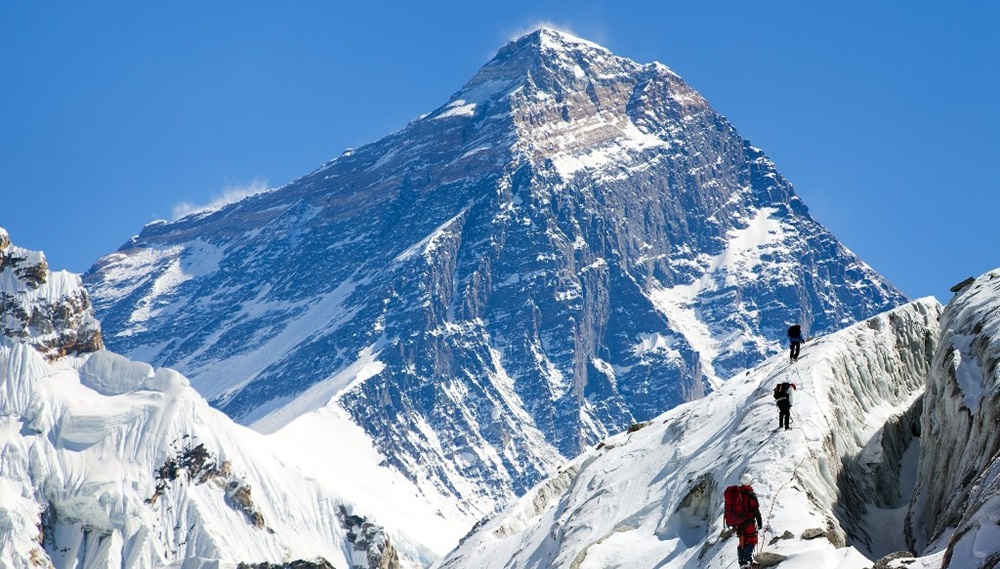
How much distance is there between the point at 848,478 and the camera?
55062 mm

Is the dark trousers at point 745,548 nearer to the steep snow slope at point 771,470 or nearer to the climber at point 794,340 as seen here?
the steep snow slope at point 771,470

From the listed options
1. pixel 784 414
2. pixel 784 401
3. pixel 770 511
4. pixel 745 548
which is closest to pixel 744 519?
pixel 745 548

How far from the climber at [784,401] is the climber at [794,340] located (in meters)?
10.4

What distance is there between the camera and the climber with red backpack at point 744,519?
40.0 m

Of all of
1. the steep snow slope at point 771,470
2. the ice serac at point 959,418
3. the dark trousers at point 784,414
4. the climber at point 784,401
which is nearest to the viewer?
the ice serac at point 959,418

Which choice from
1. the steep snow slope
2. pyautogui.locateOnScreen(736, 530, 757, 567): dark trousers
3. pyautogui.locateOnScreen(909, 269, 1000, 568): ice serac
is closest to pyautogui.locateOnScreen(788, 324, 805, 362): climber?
the steep snow slope

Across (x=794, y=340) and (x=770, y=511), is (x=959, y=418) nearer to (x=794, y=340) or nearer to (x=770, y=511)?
(x=770, y=511)

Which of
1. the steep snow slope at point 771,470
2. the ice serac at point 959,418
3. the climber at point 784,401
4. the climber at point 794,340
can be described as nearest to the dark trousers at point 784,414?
the climber at point 784,401

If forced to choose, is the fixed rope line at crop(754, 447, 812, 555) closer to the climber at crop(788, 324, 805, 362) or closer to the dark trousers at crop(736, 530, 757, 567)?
the dark trousers at crop(736, 530, 757, 567)

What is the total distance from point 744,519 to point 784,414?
1428 cm

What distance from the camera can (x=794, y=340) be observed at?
65.8 metres

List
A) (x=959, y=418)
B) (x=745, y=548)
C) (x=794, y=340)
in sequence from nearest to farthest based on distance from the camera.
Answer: (x=745, y=548)
(x=959, y=418)
(x=794, y=340)

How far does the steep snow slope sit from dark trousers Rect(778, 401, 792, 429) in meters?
0.52

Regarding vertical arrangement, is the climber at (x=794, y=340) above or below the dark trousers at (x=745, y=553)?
above
